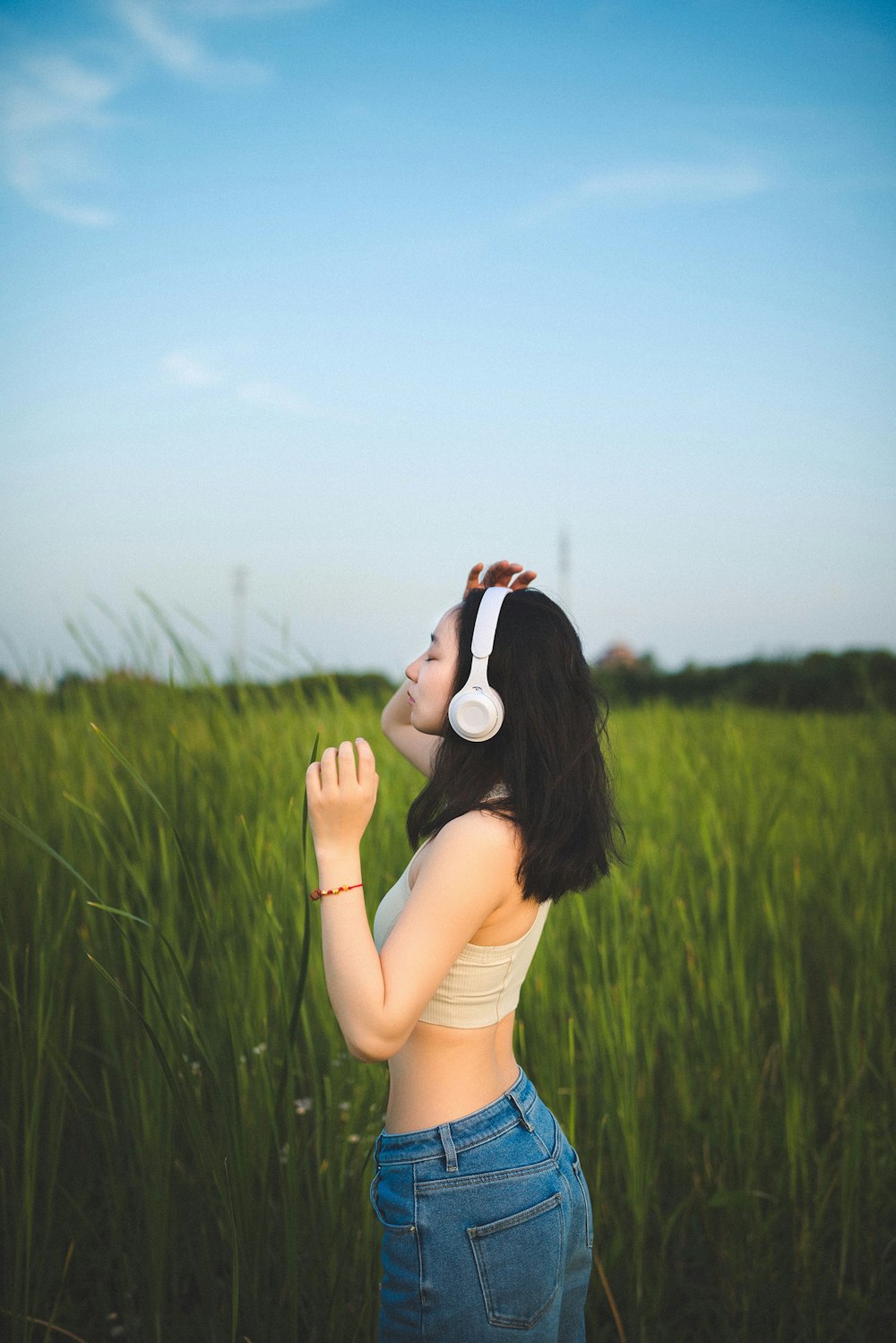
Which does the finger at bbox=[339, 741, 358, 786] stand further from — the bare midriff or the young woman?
the bare midriff

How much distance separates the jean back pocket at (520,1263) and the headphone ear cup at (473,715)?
24.3 inches

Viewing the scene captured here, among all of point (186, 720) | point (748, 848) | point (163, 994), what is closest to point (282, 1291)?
point (163, 994)

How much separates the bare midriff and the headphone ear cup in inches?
7.1

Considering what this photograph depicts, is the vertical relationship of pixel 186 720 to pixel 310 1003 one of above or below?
above

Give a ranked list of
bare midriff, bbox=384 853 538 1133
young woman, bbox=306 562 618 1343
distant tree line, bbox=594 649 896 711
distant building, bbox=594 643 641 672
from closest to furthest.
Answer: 1. young woman, bbox=306 562 618 1343
2. bare midriff, bbox=384 853 538 1133
3. distant tree line, bbox=594 649 896 711
4. distant building, bbox=594 643 641 672

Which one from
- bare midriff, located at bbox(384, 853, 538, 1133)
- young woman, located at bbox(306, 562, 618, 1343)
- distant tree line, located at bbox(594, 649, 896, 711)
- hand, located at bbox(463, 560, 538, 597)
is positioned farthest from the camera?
distant tree line, located at bbox(594, 649, 896, 711)

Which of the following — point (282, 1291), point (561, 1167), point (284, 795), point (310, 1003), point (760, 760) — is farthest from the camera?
point (760, 760)

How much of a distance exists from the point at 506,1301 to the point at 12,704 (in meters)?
3.21

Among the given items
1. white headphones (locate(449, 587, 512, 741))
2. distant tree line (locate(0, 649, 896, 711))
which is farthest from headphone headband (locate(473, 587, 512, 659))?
distant tree line (locate(0, 649, 896, 711))

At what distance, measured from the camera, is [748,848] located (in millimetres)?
3262

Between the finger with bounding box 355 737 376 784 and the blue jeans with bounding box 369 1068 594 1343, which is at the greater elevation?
the finger with bounding box 355 737 376 784

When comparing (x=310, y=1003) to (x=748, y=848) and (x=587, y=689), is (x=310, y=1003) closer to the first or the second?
(x=587, y=689)

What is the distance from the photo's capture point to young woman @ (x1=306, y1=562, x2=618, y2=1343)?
3.70 feet

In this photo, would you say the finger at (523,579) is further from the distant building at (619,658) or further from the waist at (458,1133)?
the distant building at (619,658)
